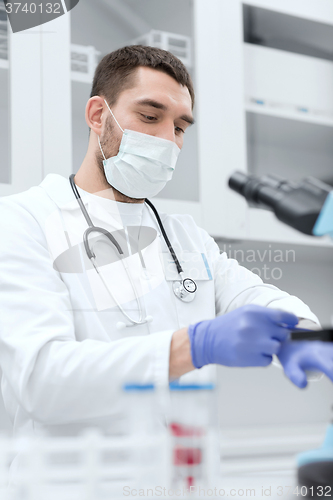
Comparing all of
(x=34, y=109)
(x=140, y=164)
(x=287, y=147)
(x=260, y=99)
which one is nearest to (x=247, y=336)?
(x=140, y=164)

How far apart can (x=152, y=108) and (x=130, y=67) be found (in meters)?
0.16

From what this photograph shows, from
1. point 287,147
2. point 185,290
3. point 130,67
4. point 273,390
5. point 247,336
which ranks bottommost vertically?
point 273,390

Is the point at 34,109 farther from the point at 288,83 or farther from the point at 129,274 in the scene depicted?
the point at 288,83

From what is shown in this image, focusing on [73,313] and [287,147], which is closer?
[73,313]

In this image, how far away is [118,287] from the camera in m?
1.17

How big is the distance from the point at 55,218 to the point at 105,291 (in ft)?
0.72

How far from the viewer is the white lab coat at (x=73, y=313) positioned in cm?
80

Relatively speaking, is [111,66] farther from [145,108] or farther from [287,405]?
[287,405]

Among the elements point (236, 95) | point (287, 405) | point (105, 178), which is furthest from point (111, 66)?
point (287, 405)

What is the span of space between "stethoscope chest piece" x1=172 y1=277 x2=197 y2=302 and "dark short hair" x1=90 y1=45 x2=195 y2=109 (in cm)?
55

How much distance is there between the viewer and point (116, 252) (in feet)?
4.00

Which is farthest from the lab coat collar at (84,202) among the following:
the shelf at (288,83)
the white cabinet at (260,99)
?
the shelf at (288,83)

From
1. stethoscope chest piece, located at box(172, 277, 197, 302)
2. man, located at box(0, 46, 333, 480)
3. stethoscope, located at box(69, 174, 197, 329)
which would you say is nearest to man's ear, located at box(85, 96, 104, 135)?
man, located at box(0, 46, 333, 480)

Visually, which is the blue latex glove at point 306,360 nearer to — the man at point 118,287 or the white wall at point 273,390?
the man at point 118,287
